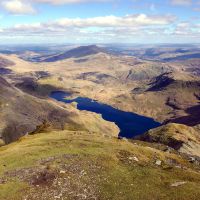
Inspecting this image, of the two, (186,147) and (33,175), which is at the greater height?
(33,175)

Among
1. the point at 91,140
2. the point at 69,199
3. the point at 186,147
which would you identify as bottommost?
the point at 186,147

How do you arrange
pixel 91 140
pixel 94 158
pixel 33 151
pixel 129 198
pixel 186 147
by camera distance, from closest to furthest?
pixel 129 198
pixel 94 158
pixel 33 151
pixel 91 140
pixel 186 147

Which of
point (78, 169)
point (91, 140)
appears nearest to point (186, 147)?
point (91, 140)

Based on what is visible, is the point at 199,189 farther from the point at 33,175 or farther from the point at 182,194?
the point at 33,175

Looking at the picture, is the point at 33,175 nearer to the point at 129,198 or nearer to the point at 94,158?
the point at 94,158

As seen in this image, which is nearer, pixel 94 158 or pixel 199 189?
pixel 199 189

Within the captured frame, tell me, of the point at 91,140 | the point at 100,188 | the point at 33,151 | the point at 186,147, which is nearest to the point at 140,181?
the point at 100,188

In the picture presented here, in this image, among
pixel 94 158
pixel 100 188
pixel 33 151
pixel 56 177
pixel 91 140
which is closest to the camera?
pixel 100 188
